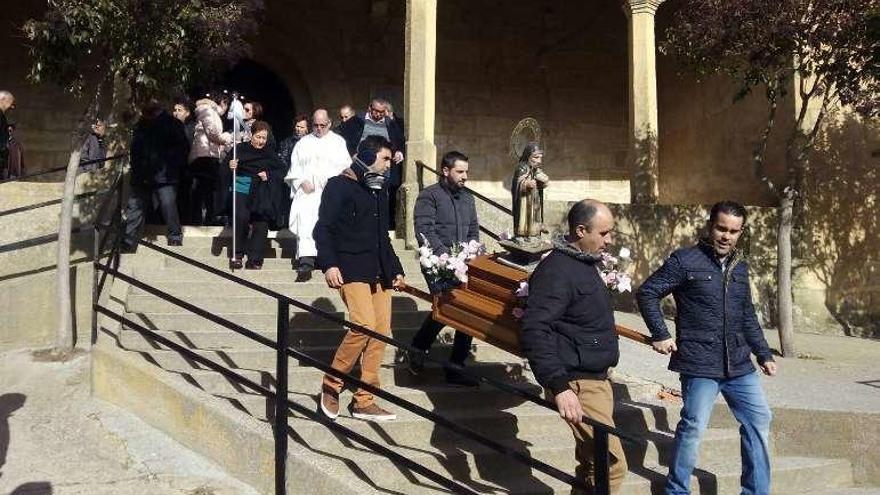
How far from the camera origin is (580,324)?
3.56 m

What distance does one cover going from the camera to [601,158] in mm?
14523

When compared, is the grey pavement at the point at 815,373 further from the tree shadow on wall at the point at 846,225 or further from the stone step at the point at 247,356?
the stone step at the point at 247,356

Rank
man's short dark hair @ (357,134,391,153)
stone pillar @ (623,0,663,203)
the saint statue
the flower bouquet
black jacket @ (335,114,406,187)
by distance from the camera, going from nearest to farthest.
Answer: the flower bouquet, man's short dark hair @ (357,134,391,153), the saint statue, black jacket @ (335,114,406,187), stone pillar @ (623,0,663,203)

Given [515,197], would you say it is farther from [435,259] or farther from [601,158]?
[601,158]

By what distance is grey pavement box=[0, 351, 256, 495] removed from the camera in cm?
432

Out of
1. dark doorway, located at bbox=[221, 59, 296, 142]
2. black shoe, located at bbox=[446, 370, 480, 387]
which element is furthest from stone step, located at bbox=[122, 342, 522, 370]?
dark doorway, located at bbox=[221, 59, 296, 142]

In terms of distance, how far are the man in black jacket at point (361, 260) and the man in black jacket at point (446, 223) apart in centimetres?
42

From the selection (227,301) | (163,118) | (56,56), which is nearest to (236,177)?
(163,118)

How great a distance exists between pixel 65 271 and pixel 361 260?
2768 mm

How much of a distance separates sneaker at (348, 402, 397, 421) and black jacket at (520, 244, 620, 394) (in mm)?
1418

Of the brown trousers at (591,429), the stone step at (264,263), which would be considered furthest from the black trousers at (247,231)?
the brown trousers at (591,429)

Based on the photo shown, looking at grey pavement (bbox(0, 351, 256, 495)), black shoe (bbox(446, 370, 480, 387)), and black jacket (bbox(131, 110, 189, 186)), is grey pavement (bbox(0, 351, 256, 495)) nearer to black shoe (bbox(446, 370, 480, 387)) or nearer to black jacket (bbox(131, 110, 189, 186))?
black shoe (bbox(446, 370, 480, 387))

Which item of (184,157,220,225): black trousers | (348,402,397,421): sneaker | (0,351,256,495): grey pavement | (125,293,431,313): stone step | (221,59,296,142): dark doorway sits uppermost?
(221,59,296,142): dark doorway

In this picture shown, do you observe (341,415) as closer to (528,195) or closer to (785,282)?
(528,195)
